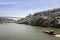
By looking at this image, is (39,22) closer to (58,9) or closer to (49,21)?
(49,21)

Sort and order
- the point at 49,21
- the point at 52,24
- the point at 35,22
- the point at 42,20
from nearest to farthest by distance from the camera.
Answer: the point at 52,24
the point at 49,21
the point at 42,20
the point at 35,22

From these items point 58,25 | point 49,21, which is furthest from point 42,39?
Answer: point 49,21

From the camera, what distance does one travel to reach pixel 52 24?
5356 cm

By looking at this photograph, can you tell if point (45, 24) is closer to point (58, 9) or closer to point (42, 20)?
point (42, 20)

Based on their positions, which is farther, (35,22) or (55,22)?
(35,22)

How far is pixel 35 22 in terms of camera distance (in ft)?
217

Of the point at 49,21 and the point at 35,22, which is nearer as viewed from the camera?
the point at 49,21

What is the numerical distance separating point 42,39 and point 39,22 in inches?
1607

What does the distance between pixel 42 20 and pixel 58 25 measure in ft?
42.5

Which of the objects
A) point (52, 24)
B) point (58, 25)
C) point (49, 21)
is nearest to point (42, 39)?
point (58, 25)

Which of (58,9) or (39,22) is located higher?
(58,9)

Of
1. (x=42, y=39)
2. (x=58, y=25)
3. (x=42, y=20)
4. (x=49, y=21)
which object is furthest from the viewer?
(x=42, y=20)

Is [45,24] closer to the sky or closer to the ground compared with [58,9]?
closer to the ground

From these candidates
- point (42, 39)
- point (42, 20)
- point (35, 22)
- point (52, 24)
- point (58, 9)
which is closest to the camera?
point (42, 39)
